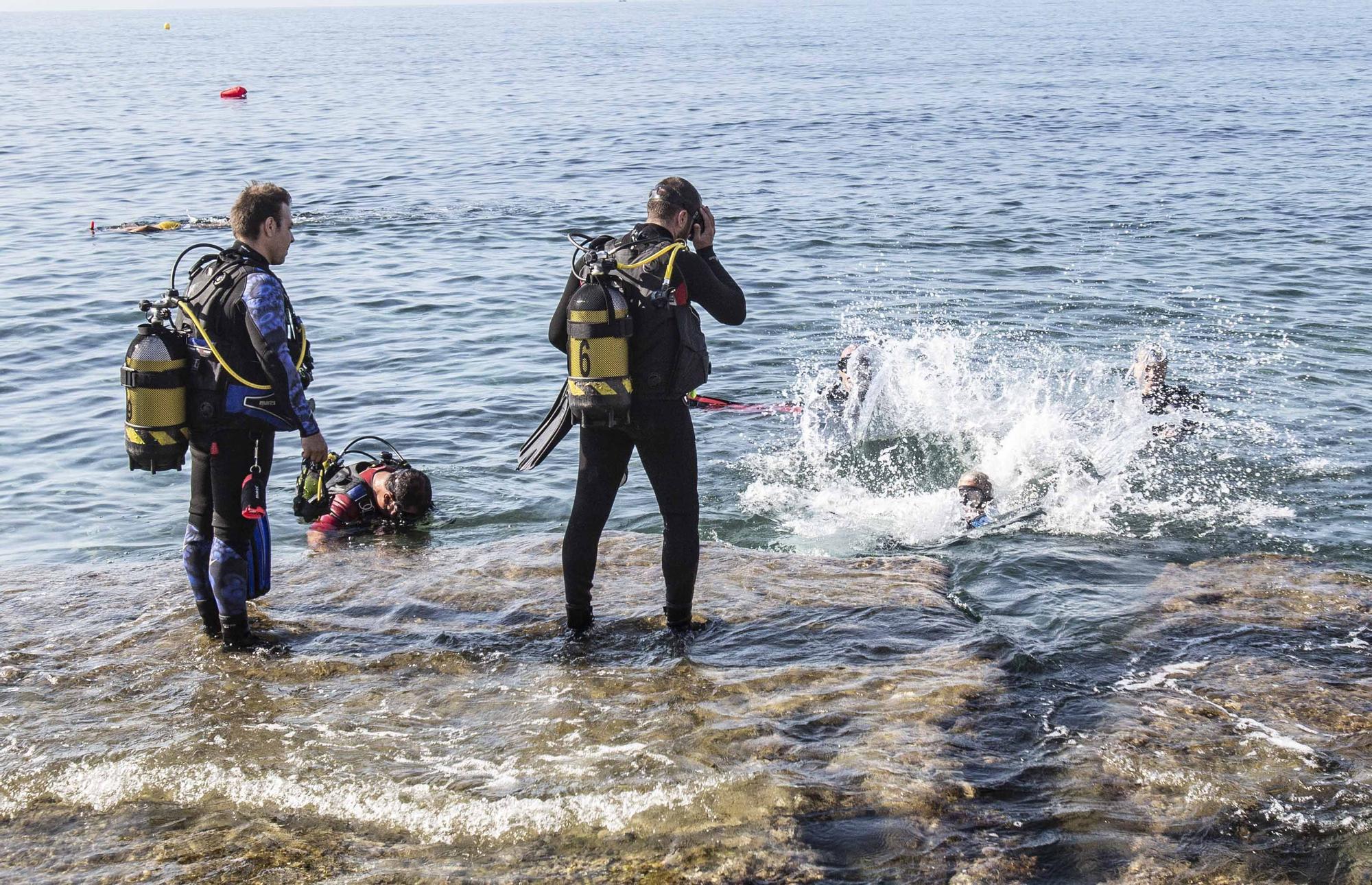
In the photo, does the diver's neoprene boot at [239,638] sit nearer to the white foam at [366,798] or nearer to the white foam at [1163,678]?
the white foam at [366,798]

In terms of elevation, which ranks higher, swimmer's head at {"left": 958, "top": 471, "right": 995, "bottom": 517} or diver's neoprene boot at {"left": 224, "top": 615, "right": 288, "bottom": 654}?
diver's neoprene boot at {"left": 224, "top": 615, "right": 288, "bottom": 654}

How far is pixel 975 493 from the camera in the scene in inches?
337

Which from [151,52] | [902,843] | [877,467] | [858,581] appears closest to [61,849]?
[902,843]

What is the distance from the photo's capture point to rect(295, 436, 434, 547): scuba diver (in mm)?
8500

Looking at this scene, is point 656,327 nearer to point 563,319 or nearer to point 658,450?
point 563,319

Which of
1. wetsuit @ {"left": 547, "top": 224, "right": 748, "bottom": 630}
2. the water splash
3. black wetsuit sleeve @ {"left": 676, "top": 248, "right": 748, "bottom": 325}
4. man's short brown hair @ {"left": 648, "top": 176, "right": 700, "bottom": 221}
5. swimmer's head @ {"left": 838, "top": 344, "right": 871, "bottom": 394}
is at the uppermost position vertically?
man's short brown hair @ {"left": 648, "top": 176, "right": 700, "bottom": 221}

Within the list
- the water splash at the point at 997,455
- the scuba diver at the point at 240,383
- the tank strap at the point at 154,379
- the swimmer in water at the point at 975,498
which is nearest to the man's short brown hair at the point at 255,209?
the scuba diver at the point at 240,383

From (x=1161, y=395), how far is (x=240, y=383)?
24.9 ft

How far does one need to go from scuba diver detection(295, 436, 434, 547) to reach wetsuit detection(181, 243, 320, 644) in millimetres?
2453

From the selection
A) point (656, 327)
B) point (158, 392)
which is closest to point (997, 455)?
point (656, 327)

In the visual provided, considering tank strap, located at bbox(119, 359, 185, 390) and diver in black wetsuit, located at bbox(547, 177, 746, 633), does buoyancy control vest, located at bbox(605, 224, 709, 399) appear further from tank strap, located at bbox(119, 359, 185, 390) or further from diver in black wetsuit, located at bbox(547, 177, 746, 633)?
tank strap, located at bbox(119, 359, 185, 390)

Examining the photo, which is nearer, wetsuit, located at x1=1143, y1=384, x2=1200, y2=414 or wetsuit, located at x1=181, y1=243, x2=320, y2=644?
wetsuit, located at x1=181, y1=243, x2=320, y2=644

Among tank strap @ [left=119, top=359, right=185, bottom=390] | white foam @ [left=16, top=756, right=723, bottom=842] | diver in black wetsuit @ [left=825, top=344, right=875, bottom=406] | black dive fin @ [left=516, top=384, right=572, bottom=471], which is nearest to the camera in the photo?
white foam @ [left=16, top=756, right=723, bottom=842]

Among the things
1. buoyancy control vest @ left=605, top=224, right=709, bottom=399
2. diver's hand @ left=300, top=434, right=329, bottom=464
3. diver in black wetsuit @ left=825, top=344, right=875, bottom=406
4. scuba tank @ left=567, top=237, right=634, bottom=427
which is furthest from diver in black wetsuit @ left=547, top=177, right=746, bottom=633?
diver in black wetsuit @ left=825, top=344, right=875, bottom=406
